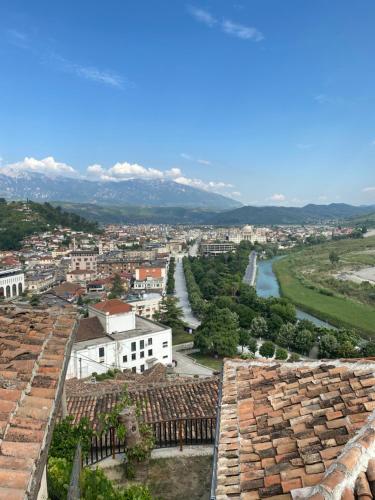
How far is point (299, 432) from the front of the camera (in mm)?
3211

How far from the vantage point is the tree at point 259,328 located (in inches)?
1243

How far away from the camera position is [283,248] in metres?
107

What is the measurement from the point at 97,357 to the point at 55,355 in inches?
733

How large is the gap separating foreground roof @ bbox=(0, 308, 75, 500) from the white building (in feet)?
161

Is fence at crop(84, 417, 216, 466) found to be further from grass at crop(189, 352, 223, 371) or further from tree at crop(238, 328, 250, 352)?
tree at crop(238, 328, 250, 352)

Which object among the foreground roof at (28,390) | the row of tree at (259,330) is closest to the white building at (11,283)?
the row of tree at (259,330)

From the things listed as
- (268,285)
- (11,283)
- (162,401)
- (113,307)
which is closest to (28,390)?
(162,401)

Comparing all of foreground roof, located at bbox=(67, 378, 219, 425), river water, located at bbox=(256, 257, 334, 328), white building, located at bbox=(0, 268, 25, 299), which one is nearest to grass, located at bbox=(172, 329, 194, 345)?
river water, located at bbox=(256, 257, 334, 328)

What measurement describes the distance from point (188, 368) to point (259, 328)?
923 centimetres

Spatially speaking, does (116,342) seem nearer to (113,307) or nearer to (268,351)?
(113,307)

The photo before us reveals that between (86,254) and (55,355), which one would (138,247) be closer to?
(86,254)

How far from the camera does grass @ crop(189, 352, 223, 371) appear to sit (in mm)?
24638

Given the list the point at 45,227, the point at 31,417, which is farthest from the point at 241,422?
the point at 45,227

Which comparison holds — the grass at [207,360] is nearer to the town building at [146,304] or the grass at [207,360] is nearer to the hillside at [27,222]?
the town building at [146,304]
